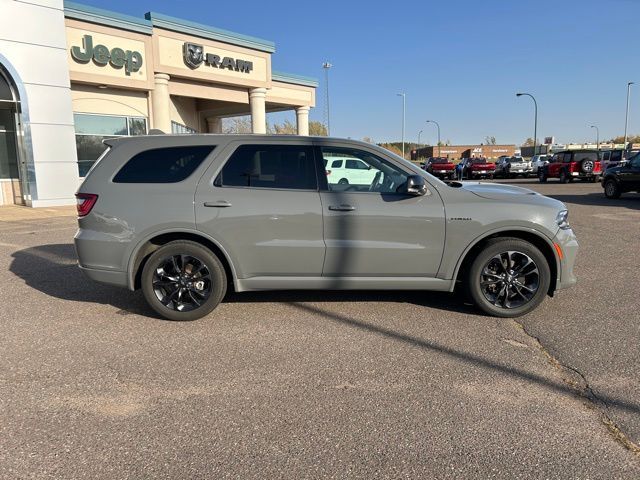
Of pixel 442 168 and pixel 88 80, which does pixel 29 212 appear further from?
pixel 442 168

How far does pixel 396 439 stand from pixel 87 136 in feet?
58.9

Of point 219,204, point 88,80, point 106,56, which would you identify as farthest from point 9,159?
point 219,204

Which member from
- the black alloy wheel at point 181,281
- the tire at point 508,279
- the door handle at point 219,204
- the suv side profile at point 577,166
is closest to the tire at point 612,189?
the suv side profile at point 577,166

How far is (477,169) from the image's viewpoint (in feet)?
120

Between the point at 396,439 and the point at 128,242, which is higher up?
the point at 128,242

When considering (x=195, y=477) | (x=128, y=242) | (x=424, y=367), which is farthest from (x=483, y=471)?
(x=128, y=242)

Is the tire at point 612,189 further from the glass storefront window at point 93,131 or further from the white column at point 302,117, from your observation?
the glass storefront window at point 93,131

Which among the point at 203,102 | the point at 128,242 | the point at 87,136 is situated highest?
the point at 203,102

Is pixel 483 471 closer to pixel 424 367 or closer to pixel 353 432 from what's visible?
pixel 353 432

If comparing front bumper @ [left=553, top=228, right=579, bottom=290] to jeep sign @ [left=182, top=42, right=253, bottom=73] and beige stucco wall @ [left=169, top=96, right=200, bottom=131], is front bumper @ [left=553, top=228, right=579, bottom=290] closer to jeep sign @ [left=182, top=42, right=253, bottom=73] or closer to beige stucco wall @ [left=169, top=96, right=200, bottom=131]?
jeep sign @ [left=182, top=42, right=253, bottom=73]

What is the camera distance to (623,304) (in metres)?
5.41

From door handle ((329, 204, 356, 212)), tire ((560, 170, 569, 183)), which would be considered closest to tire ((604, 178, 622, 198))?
tire ((560, 170, 569, 183))

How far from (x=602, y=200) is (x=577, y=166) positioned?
418 inches

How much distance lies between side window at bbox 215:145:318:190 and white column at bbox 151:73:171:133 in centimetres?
1514
